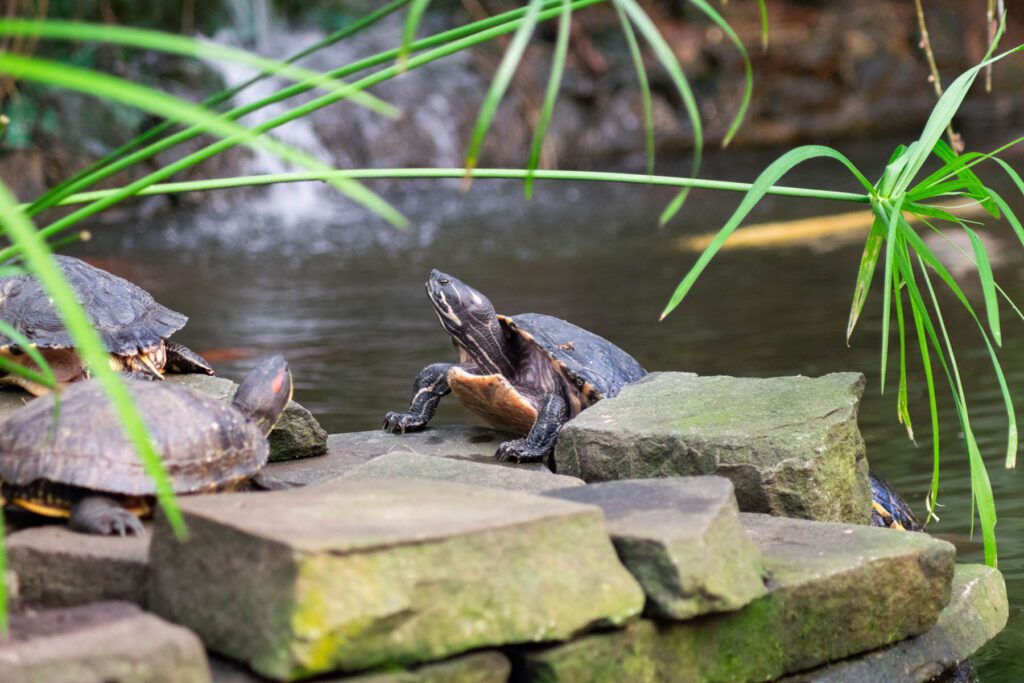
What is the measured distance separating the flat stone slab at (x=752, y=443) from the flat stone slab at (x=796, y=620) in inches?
6.3

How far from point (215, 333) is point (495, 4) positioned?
9408mm

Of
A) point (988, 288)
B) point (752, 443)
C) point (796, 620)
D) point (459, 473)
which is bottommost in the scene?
point (796, 620)

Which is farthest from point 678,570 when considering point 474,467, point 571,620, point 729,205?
point 729,205

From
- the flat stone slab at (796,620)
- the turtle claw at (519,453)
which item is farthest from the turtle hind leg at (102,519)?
the turtle claw at (519,453)

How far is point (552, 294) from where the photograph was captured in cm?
766

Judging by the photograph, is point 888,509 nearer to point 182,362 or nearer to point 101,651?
point 182,362

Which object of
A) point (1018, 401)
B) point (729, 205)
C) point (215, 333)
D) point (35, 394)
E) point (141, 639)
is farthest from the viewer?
point (729, 205)

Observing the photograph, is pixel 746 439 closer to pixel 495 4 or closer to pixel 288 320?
pixel 288 320

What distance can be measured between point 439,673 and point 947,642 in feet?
3.94

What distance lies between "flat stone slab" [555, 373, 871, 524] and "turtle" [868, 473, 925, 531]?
0.28 metres

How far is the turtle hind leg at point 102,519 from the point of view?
7.11ft

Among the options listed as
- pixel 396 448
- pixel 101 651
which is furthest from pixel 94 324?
pixel 101 651

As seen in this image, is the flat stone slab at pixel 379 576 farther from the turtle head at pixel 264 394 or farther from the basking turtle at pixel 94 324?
the basking turtle at pixel 94 324

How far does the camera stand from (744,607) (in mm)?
2250
